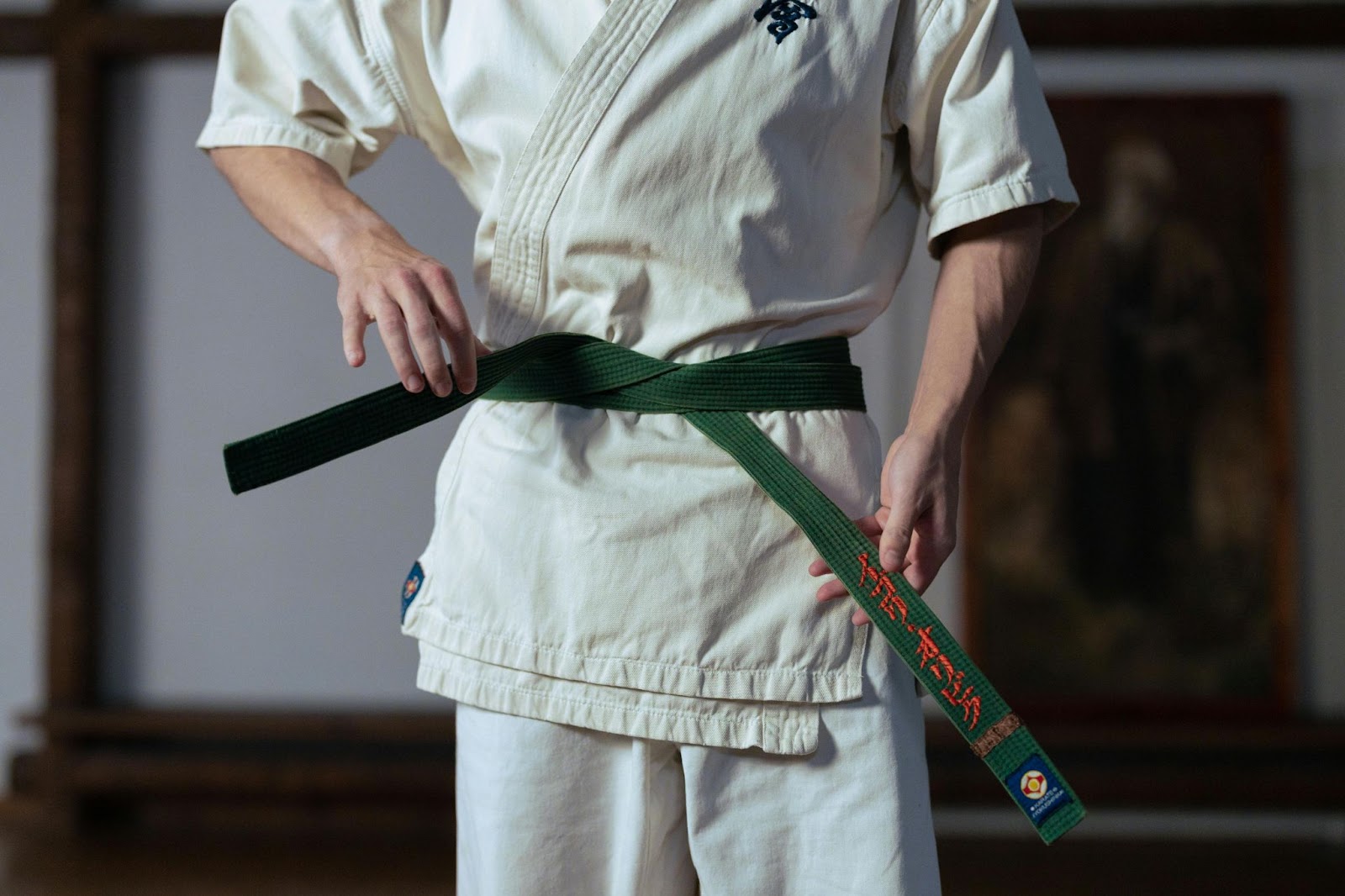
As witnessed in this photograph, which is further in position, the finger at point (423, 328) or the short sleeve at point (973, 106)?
the short sleeve at point (973, 106)

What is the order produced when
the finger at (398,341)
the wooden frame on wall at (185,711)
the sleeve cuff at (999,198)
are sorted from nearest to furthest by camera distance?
the finger at (398,341) < the sleeve cuff at (999,198) < the wooden frame on wall at (185,711)

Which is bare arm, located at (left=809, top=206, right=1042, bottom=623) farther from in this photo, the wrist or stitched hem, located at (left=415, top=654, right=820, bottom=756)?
the wrist

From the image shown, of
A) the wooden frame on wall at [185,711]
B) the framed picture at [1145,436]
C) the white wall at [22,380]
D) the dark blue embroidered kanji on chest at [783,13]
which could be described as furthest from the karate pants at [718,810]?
the white wall at [22,380]

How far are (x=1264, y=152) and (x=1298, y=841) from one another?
1791mm

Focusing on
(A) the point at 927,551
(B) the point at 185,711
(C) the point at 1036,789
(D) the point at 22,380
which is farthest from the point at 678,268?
(D) the point at 22,380

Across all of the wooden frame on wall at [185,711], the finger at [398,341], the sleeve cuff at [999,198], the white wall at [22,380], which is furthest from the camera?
the white wall at [22,380]

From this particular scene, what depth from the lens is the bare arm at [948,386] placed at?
2.13 ft

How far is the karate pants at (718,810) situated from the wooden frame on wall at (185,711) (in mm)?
2407

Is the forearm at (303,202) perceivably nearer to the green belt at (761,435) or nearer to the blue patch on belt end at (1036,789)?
the green belt at (761,435)

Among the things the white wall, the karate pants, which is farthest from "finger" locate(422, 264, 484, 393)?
the white wall

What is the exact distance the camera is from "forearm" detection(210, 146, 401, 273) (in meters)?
0.69

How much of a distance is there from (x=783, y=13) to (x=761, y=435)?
25cm

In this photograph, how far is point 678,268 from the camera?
0.69 m

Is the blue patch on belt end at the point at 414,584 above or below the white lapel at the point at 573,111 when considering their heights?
below
